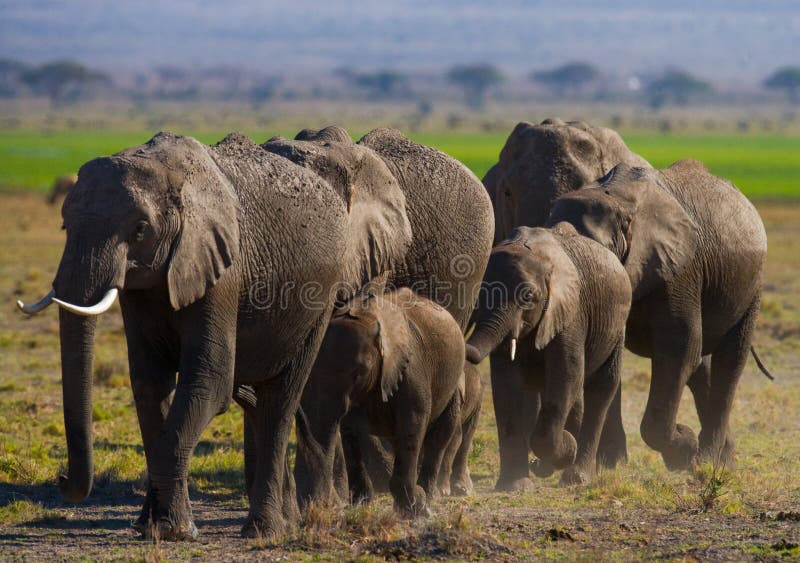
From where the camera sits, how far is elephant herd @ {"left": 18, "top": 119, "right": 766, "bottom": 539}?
22.0 ft

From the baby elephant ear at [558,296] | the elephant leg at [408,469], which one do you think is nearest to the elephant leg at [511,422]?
the baby elephant ear at [558,296]

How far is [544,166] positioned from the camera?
11.5m

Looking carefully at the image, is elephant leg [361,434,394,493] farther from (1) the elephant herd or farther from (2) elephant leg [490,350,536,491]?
(2) elephant leg [490,350,536,491]

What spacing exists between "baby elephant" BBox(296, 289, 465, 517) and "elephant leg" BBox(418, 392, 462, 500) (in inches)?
5.6

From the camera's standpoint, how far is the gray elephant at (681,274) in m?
9.95

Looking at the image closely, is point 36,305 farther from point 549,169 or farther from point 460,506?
point 549,169

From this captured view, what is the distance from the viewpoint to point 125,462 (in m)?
9.68

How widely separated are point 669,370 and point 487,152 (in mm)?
67335

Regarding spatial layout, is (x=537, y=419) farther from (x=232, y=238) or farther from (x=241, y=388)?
(x=232, y=238)

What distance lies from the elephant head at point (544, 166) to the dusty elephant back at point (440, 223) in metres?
1.87

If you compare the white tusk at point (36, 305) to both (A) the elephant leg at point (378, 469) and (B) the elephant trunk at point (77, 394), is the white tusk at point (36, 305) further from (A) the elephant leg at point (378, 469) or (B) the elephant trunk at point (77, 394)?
(A) the elephant leg at point (378, 469)

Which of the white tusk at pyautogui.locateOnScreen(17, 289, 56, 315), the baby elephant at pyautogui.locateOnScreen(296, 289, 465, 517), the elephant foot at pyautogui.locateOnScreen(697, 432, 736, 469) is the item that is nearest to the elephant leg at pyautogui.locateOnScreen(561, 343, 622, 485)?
the elephant foot at pyautogui.locateOnScreen(697, 432, 736, 469)

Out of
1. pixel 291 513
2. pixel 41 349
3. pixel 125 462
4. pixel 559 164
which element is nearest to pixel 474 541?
pixel 291 513

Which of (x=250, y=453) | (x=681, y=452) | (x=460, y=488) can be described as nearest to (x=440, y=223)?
(x=460, y=488)
